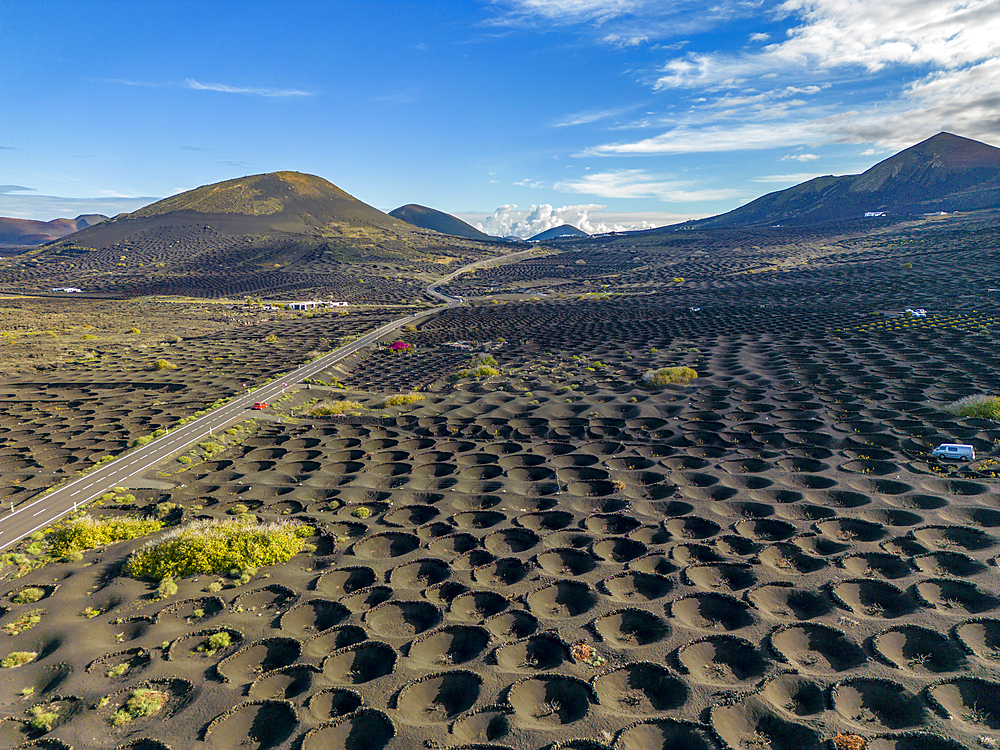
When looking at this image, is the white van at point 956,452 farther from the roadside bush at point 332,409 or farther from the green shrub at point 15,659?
the roadside bush at point 332,409

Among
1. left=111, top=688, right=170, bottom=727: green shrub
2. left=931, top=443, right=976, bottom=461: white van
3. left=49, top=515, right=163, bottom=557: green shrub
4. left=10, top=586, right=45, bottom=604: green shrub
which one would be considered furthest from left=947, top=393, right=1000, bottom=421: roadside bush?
left=10, top=586, right=45, bottom=604: green shrub

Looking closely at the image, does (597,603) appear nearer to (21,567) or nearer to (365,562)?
(365,562)

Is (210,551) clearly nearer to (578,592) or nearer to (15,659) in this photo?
(15,659)

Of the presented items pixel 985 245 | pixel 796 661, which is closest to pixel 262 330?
pixel 796 661

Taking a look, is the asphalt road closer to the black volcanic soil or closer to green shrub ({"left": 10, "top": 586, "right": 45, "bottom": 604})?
the black volcanic soil

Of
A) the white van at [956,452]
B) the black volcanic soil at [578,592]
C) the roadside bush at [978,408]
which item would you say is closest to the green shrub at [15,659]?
the black volcanic soil at [578,592]
